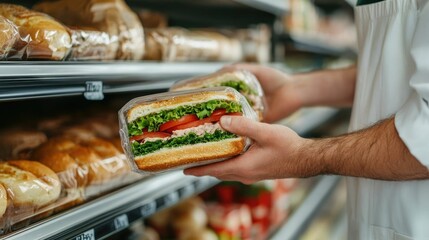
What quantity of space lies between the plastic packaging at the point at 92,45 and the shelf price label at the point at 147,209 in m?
0.44

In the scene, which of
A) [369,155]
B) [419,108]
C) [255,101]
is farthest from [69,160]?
[419,108]

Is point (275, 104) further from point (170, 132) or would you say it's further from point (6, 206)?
point (6, 206)

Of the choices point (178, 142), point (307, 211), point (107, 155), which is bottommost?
point (307, 211)

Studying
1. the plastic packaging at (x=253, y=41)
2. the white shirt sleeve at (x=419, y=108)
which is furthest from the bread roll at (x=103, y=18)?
the plastic packaging at (x=253, y=41)

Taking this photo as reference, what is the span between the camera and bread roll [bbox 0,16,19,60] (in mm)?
1182

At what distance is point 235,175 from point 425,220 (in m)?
0.54

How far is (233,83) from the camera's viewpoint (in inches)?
66.8

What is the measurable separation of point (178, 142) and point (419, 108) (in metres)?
0.59

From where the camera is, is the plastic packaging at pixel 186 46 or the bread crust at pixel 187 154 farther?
the plastic packaging at pixel 186 46

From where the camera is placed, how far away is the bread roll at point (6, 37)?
1.18 metres

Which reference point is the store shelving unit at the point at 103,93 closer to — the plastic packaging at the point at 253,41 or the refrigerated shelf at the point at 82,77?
the refrigerated shelf at the point at 82,77

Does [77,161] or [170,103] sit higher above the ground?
[170,103]

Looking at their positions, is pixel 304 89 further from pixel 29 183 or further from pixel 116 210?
pixel 29 183

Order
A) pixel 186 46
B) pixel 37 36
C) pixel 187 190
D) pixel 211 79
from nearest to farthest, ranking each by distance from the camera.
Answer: pixel 37 36, pixel 211 79, pixel 187 190, pixel 186 46
